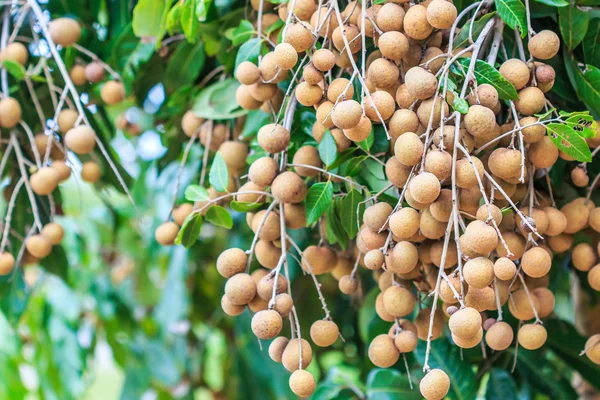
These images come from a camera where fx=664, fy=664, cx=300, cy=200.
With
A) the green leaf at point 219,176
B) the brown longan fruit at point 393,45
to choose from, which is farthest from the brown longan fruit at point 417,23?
the green leaf at point 219,176

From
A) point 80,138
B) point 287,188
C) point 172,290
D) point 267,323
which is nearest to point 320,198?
point 287,188

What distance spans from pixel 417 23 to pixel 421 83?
61 mm

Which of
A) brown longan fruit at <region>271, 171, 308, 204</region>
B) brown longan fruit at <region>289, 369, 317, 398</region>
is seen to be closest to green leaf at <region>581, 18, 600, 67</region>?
brown longan fruit at <region>271, 171, 308, 204</region>

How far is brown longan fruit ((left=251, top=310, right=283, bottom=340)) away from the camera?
0.57m

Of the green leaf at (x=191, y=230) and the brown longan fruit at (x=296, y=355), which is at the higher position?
the green leaf at (x=191, y=230)

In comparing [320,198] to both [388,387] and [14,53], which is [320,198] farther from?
[14,53]

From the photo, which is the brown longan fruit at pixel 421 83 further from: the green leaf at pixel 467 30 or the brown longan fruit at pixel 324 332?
the brown longan fruit at pixel 324 332

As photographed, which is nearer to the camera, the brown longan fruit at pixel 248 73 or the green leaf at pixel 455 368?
the brown longan fruit at pixel 248 73

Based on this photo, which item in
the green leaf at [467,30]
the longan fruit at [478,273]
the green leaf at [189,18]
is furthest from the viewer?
the green leaf at [189,18]

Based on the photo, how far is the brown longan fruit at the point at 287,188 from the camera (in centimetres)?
63

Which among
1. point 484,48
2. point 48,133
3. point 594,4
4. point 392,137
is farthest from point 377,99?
point 48,133

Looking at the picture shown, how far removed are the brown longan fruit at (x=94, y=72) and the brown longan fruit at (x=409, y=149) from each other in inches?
21.2

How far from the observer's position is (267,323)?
1.87 feet

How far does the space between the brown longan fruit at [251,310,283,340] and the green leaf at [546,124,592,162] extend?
0.28 m
